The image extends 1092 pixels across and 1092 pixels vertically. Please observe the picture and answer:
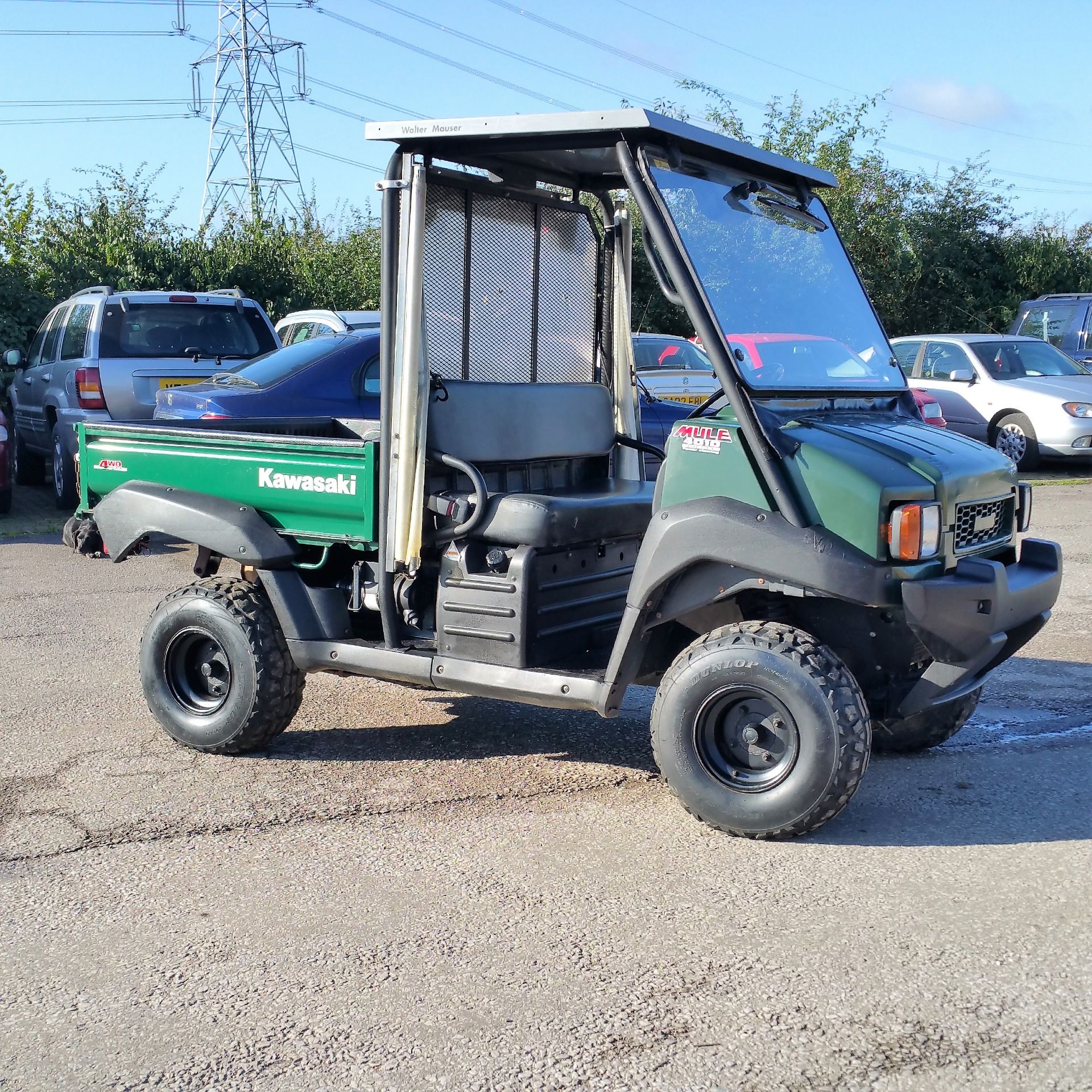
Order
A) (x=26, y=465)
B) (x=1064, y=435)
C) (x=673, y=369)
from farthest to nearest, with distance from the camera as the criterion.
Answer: (x=1064, y=435) < (x=26, y=465) < (x=673, y=369)

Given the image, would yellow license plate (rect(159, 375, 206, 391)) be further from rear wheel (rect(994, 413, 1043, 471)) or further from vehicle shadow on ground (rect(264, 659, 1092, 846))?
rear wheel (rect(994, 413, 1043, 471))

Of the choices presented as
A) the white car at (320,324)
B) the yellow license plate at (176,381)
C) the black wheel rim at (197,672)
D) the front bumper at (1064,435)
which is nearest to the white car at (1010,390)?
the front bumper at (1064,435)

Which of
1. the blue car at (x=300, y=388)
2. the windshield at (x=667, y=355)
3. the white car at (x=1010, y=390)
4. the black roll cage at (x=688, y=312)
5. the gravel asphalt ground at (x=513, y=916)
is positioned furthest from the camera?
the white car at (x=1010, y=390)

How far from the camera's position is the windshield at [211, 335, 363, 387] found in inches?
368

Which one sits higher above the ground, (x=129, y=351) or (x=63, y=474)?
(x=129, y=351)

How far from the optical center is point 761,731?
167 inches

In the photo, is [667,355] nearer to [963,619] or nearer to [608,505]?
[608,505]

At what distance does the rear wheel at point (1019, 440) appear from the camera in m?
15.2

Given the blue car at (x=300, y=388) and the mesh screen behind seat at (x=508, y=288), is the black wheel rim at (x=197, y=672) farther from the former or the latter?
the blue car at (x=300, y=388)

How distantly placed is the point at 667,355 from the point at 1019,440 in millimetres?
5063

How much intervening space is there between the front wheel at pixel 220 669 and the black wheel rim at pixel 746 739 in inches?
69.5

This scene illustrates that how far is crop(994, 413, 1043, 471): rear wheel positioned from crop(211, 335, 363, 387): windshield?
901cm

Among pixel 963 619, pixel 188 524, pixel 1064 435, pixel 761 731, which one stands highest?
pixel 1064 435

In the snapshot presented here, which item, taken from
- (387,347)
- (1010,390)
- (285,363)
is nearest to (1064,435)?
(1010,390)
